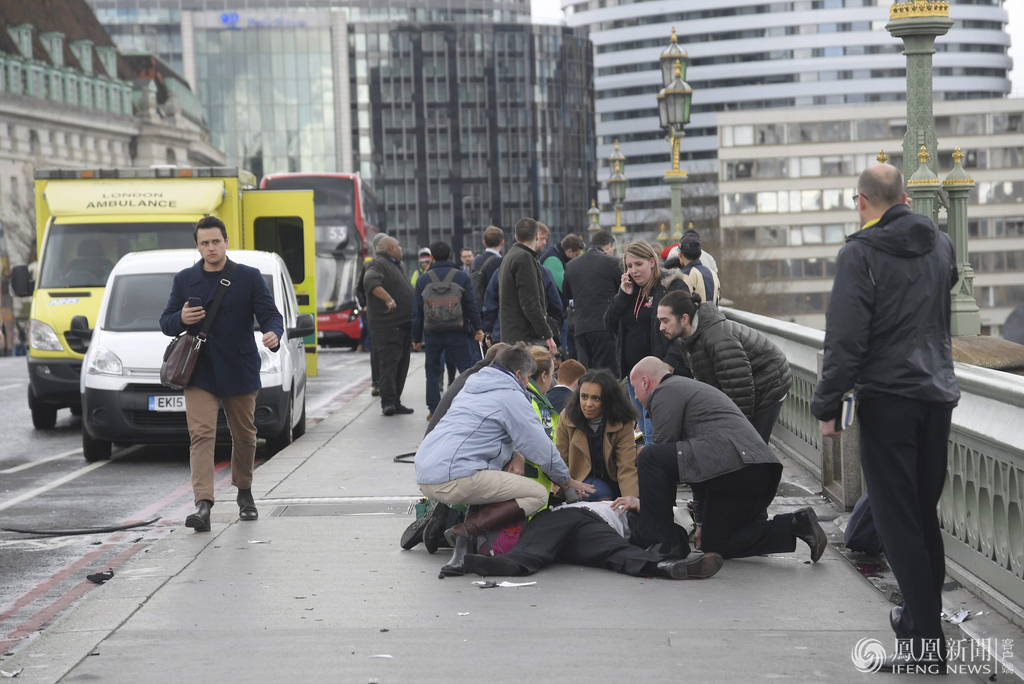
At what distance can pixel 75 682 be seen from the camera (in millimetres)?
4918

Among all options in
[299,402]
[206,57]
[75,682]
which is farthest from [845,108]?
[75,682]

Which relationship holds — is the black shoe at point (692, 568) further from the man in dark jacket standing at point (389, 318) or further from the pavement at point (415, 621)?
the man in dark jacket standing at point (389, 318)

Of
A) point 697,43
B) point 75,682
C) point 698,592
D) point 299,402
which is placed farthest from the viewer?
point 697,43

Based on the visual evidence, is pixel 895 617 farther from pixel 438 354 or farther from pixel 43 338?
pixel 43 338

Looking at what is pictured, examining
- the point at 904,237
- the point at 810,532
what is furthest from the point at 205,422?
the point at 904,237

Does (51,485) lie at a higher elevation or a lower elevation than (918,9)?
lower

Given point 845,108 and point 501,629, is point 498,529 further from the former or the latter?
point 845,108

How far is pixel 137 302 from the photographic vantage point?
1272 centimetres

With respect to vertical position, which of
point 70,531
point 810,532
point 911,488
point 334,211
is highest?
point 334,211

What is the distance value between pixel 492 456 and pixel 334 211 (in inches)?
1058

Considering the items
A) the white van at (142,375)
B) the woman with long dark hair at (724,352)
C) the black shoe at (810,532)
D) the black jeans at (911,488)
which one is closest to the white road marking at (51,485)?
the white van at (142,375)

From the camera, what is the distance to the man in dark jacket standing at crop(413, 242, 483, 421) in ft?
44.5

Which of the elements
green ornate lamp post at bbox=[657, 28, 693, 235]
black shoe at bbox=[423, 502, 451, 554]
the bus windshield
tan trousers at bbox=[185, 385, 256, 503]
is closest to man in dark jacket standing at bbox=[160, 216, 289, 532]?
tan trousers at bbox=[185, 385, 256, 503]

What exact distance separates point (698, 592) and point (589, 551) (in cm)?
78
